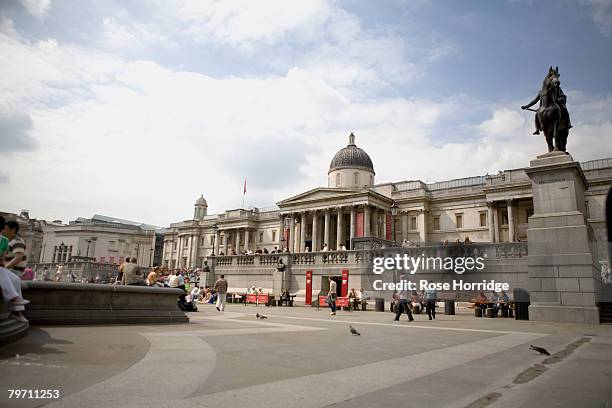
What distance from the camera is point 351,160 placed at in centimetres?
7169

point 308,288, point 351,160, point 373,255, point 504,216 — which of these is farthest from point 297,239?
point 373,255

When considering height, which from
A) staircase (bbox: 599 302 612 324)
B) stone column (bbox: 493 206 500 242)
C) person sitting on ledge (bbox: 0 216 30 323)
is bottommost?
staircase (bbox: 599 302 612 324)

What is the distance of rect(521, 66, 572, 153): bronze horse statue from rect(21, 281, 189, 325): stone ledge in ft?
57.9

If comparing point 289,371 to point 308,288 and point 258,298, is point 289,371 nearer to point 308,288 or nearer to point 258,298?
point 308,288

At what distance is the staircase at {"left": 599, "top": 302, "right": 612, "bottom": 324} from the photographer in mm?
16062

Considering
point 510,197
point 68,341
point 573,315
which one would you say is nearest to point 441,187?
point 510,197

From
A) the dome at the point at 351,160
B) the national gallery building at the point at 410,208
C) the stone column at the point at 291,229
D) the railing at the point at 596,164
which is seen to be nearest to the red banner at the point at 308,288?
the national gallery building at the point at 410,208

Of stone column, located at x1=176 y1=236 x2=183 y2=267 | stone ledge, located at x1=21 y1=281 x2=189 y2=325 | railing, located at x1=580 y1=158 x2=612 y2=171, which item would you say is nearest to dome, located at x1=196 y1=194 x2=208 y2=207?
stone column, located at x1=176 y1=236 x2=183 y2=267

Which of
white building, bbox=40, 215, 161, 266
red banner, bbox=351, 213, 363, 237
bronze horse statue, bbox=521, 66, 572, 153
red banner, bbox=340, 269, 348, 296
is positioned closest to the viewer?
bronze horse statue, bbox=521, 66, 572, 153

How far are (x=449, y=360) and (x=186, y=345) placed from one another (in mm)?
4790

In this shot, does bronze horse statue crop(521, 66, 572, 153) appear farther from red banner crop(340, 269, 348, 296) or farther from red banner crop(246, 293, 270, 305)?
red banner crop(246, 293, 270, 305)

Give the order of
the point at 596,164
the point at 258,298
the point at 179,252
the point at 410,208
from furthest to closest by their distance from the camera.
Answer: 1. the point at 179,252
2. the point at 410,208
3. the point at 596,164
4. the point at 258,298

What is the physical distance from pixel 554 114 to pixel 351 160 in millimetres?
53307

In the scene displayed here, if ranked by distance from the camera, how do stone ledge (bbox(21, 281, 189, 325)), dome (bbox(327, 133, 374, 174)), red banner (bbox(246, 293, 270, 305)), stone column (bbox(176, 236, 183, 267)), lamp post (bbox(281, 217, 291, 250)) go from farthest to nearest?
stone column (bbox(176, 236, 183, 267))
dome (bbox(327, 133, 374, 174))
lamp post (bbox(281, 217, 291, 250))
red banner (bbox(246, 293, 270, 305))
stone ledge (bbox(21, 281, 189, 325))
